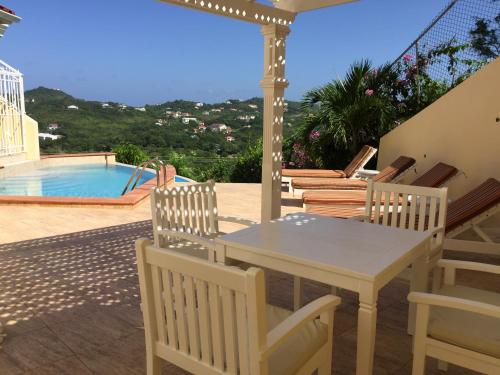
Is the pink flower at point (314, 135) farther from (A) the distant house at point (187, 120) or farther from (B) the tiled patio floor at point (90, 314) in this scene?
(A) the distant house at point (187, 120)

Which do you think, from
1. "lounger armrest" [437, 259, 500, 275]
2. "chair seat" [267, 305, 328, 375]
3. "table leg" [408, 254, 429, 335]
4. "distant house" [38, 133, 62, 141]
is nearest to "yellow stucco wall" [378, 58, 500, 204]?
"table leg" [408, 254, 429, 335]

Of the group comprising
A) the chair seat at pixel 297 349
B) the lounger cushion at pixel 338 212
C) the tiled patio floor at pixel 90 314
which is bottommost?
the tiled patio floor at pixel 90 314

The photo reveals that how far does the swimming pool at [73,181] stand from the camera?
10.0 meters

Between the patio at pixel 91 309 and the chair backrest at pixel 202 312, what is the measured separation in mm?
770

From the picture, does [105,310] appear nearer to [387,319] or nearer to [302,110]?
[387,319]

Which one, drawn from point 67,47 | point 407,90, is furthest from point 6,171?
point 67,47

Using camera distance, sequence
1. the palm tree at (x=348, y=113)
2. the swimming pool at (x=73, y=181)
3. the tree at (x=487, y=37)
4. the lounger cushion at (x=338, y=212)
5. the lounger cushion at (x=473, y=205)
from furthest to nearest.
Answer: the swimming pool at (x=73, y=181) < the palm tree at (x=348, y=113) < the tree at (x=487, y=37) < the lounger cushion at (x=338, y=212) < the lounger cushion at (x=473, y=205)

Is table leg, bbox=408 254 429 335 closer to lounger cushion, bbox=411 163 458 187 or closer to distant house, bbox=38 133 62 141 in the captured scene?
lounger cushion, bbox=411 163 458 187

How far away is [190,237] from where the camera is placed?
2631 millimetres

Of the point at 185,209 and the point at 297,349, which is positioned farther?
the point at 185,209

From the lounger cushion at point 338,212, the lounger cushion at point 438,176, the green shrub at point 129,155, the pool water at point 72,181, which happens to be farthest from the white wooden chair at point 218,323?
the green shrub at point 129,155

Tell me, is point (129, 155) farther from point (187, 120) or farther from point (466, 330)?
point (466, 330)

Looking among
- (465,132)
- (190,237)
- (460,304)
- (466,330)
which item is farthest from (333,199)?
(460,304)

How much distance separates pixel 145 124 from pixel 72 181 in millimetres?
6803
